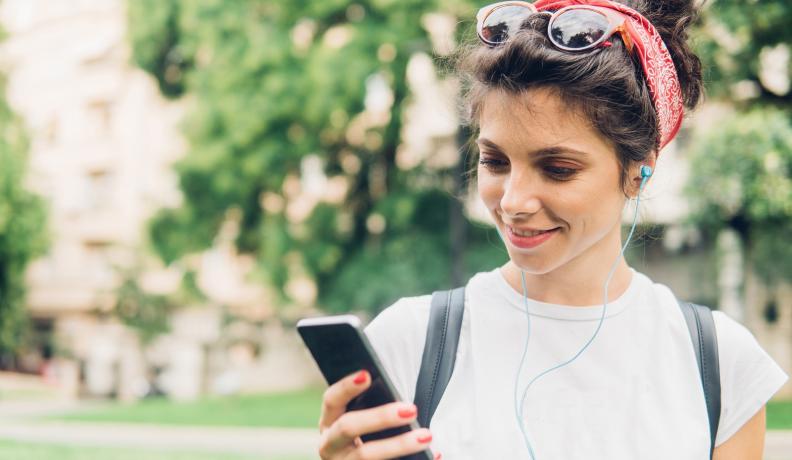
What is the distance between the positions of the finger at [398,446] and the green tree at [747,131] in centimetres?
1030

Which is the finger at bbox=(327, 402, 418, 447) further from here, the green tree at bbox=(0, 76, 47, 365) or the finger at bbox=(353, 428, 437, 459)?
the green tree at bbox=(0, 76, 47, 365)

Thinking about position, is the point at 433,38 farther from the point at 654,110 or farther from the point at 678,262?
the point at 654,110

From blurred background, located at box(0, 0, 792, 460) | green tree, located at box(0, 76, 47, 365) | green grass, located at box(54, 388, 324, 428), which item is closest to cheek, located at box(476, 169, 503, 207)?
blurred background, located at box(0, 0, 792, 460)

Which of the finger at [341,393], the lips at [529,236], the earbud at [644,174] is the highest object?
the earbud at [644,174]

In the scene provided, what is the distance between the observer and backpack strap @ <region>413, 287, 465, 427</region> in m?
1.48

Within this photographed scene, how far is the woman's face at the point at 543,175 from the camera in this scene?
1392mm

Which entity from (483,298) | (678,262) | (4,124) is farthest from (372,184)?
(483,298)

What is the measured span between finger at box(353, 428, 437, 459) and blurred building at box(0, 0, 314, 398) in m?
25.0

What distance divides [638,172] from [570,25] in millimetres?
290

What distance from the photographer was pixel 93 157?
3206 centimetres

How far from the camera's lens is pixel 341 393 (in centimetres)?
123

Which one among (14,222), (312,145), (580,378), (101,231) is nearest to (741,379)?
(580,378)

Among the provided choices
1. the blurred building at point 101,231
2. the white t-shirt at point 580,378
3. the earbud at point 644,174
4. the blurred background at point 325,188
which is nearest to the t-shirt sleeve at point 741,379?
the white t-shirt at point 580,378

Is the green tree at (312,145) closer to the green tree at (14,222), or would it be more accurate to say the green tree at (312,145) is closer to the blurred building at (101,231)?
the green tree at (14,222)
